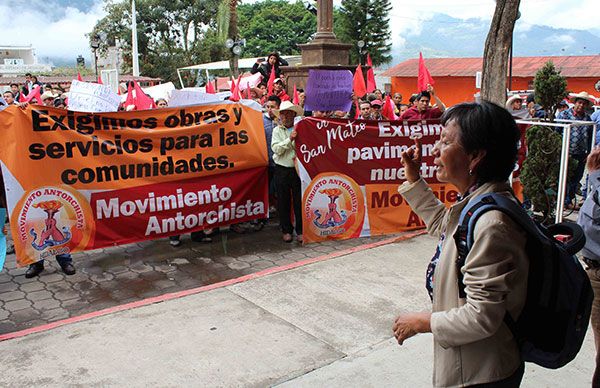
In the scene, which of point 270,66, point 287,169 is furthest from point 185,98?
point 270,66

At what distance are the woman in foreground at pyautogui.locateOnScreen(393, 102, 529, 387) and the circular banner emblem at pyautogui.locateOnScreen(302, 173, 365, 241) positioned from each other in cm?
493

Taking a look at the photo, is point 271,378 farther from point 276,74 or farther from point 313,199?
point 276,74

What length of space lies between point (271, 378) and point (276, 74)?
32.1 ft

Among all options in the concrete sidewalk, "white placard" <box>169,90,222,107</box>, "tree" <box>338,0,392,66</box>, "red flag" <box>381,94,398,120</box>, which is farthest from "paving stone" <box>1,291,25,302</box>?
"tree" <box>338,0,392,66</box>

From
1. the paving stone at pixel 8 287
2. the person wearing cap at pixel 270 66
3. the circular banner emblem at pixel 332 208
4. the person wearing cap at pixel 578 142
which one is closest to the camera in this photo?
the paving stone at pixel 8 287

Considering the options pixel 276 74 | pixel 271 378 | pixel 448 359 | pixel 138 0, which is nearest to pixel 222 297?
pixel 271 378

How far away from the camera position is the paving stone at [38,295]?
5488 mm

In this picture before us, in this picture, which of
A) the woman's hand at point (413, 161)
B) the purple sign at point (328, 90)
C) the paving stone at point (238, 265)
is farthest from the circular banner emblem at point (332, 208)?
the woman's hand at point (413, 161)

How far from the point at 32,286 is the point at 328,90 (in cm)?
434

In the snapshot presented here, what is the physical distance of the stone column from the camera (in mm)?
11969

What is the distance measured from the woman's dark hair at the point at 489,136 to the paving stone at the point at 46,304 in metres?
4.53

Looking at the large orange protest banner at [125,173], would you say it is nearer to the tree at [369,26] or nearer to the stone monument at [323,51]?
the stone monument at [323,51]

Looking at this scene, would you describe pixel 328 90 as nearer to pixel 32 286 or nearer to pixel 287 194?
pixel 287 194

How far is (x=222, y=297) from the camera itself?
5230 millimetres
